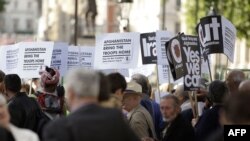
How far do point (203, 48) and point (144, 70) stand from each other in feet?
11.2

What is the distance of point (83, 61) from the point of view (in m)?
19.2

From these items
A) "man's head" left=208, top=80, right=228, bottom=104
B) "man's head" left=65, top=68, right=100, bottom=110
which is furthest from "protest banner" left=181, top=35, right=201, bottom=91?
"man's head" left=65, top=68, right=100, bottom=110

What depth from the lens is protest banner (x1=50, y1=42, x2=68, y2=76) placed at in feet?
59.6

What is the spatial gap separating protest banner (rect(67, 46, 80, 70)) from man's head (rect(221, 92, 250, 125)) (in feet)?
34.5

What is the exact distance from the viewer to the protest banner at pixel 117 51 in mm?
16984

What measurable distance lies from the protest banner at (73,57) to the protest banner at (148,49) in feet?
3.36

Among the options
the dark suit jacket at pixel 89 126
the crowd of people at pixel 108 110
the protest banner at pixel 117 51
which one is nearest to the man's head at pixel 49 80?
the crowd of people at pixel 108 110

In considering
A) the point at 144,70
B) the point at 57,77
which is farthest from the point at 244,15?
the point at 57,77

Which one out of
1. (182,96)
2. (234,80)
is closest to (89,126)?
(234,80)

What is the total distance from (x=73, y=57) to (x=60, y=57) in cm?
68

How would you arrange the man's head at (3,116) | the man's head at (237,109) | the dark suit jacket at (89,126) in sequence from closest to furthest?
the man's head at (237,109) → the dark suit jacket at (89,126) → the man's head at (3,116)

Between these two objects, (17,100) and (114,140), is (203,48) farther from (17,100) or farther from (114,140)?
(114,140)

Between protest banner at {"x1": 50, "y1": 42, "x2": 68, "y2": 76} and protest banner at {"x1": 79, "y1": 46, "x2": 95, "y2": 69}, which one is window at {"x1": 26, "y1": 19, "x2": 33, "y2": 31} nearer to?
protest banner at {"x1": 79, "y1": 46, "x2": 95, "y2": 69}

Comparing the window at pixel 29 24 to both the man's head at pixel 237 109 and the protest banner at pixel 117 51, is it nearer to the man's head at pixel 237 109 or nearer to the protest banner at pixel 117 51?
the protest banner at pixel 117 51
